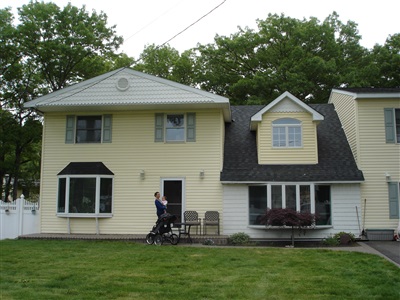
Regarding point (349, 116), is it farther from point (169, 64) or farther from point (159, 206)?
point (169, 64)

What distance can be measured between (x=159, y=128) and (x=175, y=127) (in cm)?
64

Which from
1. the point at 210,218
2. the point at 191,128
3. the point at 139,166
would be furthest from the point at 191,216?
the point at 191,128

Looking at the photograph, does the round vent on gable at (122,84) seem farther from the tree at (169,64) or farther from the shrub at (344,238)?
the tree at (169,64)

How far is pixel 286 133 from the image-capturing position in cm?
1672

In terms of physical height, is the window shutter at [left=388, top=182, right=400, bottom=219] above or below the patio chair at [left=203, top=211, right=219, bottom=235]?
above

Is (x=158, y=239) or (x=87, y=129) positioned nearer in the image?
(x=158, y=239)

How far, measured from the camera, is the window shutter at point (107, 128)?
17.3m

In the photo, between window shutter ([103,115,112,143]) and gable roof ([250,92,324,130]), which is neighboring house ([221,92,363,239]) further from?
window shutter ([103,115,112,143])

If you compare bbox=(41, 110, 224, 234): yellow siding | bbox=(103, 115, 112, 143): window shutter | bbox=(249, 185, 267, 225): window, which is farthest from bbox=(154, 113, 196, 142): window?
bbox=(249, 185, 267, 225): window

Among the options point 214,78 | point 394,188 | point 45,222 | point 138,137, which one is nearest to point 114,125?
point 138,137

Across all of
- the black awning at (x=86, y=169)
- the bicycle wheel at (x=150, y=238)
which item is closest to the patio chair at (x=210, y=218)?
the bicycle wheel at (x=150, y=238)

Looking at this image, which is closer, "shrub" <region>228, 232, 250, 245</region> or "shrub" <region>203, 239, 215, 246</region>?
"shrub" <region>203, 239, 215, 246</region>

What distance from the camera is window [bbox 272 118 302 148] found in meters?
16.7

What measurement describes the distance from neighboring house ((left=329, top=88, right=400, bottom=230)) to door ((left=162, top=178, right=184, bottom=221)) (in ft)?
→ 22.5
